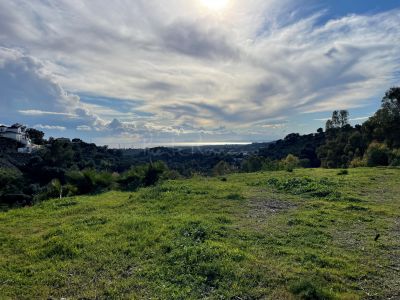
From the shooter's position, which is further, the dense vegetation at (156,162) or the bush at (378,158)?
the bush at (378,158)

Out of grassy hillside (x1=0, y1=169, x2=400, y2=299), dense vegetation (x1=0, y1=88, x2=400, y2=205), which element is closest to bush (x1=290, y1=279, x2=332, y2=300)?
grassy hillside (x1=0, y1=169, x2=400, y2=299)

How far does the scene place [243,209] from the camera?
12.8 meters

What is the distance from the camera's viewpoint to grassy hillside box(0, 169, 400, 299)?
20.8 ft

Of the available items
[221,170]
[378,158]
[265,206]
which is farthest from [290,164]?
[265,206]

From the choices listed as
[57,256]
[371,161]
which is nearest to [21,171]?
[371,161]

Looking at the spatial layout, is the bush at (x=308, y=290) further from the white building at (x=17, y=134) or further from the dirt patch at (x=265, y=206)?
the white building at (x=17, y=134)

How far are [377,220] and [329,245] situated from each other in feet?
10.6

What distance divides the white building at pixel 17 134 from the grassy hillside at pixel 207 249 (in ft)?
244

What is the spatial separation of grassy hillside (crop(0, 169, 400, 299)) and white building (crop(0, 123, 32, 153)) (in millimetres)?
74384

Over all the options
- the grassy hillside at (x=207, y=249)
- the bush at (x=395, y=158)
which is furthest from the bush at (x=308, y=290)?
the bush at (x=395, y=158)

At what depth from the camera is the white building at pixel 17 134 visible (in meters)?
82.8

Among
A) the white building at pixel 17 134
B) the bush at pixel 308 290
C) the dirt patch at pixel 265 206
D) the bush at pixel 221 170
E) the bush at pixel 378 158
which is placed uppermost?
the white building at pixel 17 134

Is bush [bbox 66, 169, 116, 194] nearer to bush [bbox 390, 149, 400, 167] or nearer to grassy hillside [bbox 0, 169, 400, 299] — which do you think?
grassy hillside [bbox 0, 169, 400, 299]

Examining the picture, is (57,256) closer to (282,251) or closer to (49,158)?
(282,251)
